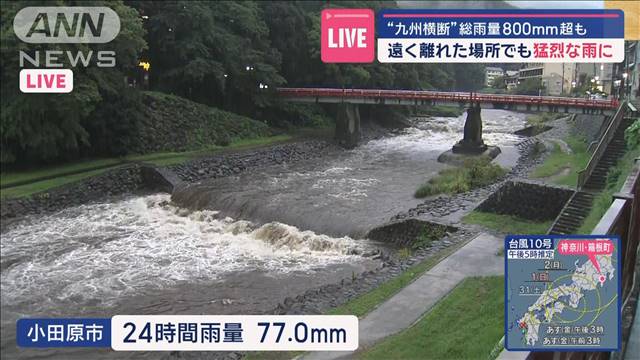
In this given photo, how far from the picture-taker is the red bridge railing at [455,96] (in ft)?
81.6

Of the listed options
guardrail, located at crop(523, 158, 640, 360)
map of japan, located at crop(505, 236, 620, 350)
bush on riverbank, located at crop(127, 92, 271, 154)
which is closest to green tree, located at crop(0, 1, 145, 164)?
bush on riverbank, located at crop(127, 92, 271, 154)

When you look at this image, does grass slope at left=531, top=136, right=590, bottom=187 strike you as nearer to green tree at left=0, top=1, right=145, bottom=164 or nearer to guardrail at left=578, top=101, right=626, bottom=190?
guardrail at left=578, top=101, right=626, bottom=190

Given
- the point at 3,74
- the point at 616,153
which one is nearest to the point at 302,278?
the point at 3,74

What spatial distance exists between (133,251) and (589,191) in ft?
50.6

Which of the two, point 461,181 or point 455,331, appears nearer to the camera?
Result: point 455,331

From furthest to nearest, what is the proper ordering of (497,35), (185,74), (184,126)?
(185,74), (184,126), (497,35)

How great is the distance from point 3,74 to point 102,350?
7.52 m

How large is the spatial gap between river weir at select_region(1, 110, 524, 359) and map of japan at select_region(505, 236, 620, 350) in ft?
28.0

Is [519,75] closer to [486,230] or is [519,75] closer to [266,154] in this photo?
[486,230]

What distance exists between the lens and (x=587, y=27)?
19.4 ft

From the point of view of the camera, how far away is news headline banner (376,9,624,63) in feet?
19.0

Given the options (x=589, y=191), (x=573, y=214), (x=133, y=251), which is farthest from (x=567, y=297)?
(x=589, y=191)

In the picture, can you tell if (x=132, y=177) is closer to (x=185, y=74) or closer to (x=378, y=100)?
(x=185, y=74)

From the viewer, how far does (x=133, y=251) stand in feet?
54.6
